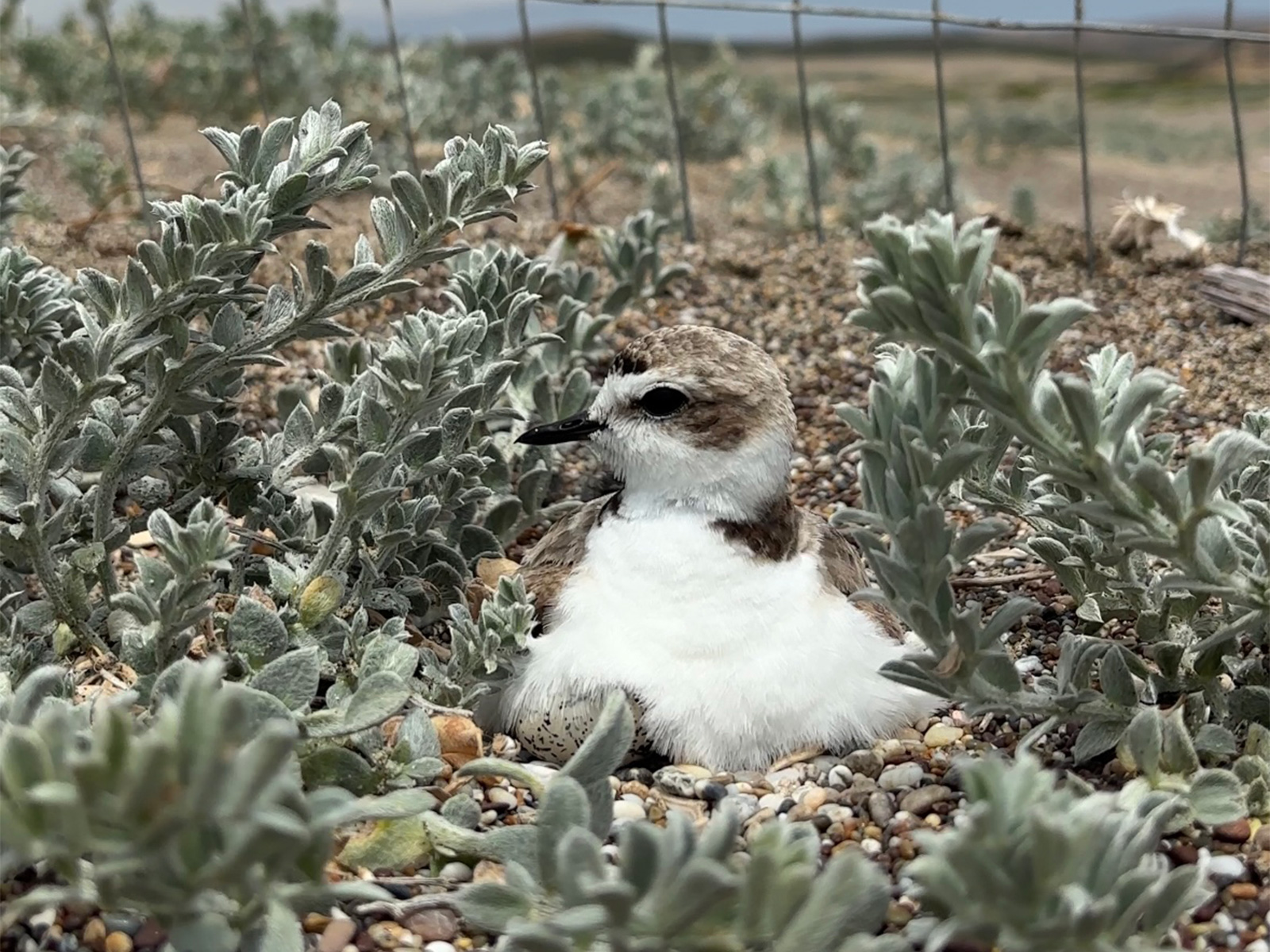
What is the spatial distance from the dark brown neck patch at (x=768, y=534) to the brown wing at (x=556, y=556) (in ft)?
0.99

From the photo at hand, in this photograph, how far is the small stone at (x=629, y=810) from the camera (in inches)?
102

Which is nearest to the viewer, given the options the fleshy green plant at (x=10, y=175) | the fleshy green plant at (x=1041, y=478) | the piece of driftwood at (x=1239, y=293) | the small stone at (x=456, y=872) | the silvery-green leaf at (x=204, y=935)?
the silvery-green leaf at (x=204, y=935)

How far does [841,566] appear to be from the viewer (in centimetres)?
311

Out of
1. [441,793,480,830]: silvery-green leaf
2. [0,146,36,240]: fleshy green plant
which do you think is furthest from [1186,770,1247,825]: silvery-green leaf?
[0,146,36,240]: fleshy green plant

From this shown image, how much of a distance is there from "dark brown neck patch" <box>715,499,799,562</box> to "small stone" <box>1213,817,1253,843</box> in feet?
3.32

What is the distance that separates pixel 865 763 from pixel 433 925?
97 centimetres

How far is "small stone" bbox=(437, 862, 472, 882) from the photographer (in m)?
2.34

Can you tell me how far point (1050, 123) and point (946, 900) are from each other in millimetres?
Answer: 13079

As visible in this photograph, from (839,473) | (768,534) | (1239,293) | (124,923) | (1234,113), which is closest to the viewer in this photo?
(124,923)

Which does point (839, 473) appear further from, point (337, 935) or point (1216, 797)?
point (337, 935)

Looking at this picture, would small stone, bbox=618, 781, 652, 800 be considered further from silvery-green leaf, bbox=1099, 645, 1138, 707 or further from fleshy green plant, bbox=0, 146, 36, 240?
fleshy green plant, bbox=0, 146, 36, 240

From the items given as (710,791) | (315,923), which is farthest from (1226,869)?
(315,923)

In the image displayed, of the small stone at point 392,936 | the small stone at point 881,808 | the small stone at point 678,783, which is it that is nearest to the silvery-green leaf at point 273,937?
the small stone at point 392,936

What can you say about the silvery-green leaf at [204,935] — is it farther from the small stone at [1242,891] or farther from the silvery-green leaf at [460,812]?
the small stone at [1242,891]
